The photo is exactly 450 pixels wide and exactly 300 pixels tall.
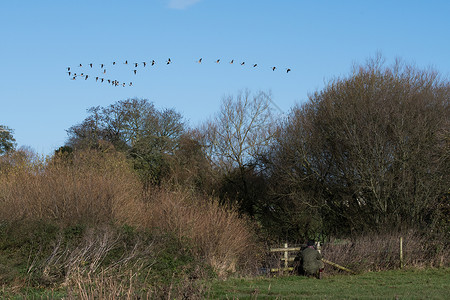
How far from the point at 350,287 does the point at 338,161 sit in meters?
16.3

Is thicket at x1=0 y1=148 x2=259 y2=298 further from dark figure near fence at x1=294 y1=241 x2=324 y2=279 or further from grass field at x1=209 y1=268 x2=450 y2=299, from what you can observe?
dark figure near fence at x1=294 y1=241 x2=324 y2=279

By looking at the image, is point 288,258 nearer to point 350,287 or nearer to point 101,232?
point 350,287

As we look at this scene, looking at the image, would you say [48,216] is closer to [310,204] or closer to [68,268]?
[68,268]

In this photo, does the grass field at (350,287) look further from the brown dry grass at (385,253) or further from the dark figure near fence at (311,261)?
the brown dry grass at (385,253)

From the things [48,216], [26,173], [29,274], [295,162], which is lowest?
[29,274]

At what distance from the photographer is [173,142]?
153 ft

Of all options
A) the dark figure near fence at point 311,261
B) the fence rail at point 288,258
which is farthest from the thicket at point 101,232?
the dark figure near fence at point 311,261

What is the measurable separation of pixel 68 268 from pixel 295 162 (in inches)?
790

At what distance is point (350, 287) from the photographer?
15.9 m

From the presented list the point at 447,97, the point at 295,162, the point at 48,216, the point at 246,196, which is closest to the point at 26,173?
the point at 48,216

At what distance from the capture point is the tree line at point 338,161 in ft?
94.0

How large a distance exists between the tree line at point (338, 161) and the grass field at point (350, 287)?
8647 millimetres

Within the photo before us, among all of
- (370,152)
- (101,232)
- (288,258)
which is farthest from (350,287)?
(370,152)

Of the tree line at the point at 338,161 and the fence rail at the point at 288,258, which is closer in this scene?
the fence rail at the point at 288,258
